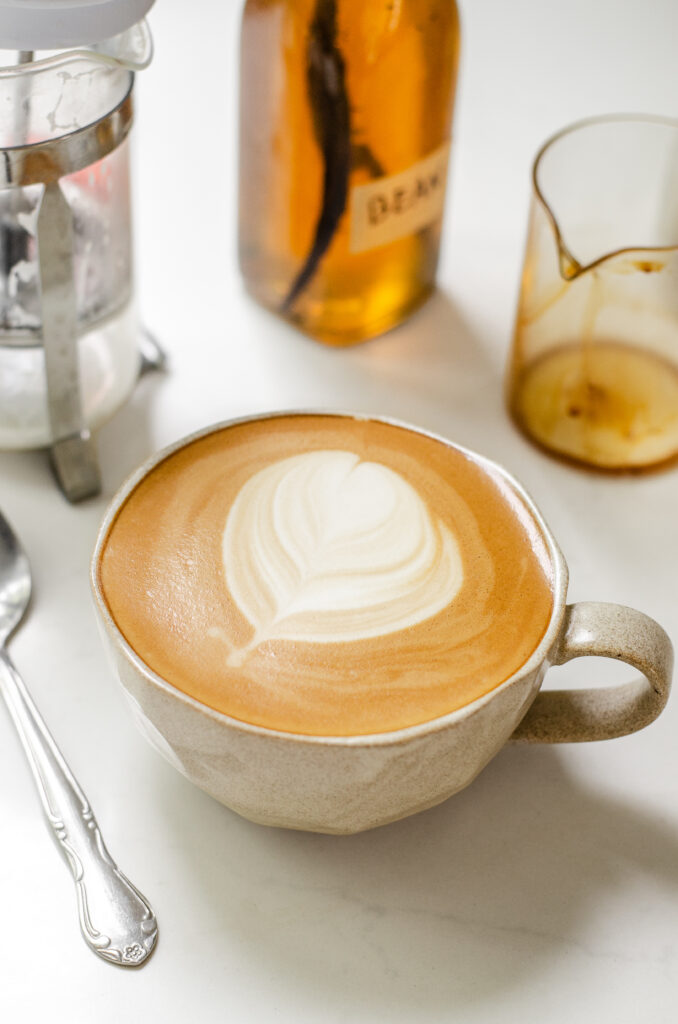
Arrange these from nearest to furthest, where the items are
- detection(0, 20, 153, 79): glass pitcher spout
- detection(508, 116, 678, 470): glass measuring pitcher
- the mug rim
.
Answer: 1. the mug rim
2. detection(0, 20, 153, 79): glass pitcher spout
3. detection(508, 116, 678, 470): glass measuring pitcher

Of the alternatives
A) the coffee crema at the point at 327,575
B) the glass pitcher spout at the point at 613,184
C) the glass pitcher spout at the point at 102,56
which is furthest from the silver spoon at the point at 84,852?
the glass pitcher spout at the point at 613,184

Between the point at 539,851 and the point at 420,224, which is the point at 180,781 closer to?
the point at 539,851

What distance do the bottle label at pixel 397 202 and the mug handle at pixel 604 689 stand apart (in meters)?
0.31

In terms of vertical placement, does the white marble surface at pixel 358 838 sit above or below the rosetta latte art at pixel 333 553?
below

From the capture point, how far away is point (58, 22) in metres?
0.48

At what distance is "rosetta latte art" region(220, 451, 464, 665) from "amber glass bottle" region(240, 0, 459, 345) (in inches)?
8.3

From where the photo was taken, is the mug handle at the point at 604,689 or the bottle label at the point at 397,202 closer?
the mug handle at the point at 604,689

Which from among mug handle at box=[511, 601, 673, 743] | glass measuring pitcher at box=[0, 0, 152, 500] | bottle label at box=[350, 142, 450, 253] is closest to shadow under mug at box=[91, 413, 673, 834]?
mug handle at box=[511, 601, 673, 743]

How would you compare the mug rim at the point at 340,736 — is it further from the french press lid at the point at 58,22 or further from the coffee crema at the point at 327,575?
the french press lid at the point at 58,22

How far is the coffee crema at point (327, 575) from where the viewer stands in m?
0.44

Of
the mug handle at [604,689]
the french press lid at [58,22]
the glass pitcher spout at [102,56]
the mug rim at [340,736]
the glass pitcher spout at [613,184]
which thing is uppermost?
the french press lid at [58,22]

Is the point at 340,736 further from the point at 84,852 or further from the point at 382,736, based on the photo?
the point at 84,852

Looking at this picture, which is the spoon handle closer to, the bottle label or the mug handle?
the mug handle

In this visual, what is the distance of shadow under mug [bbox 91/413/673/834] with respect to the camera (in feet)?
1.35
